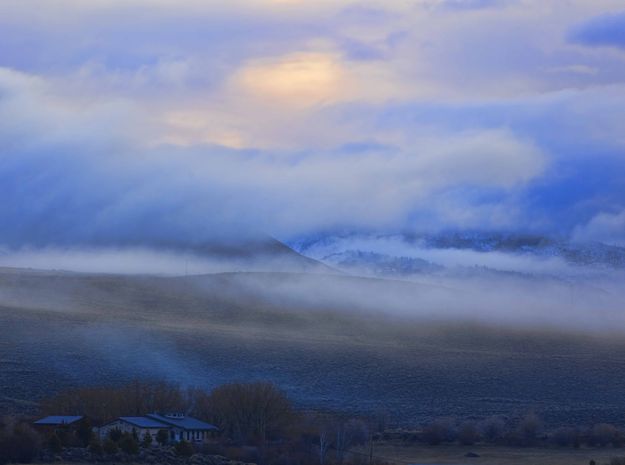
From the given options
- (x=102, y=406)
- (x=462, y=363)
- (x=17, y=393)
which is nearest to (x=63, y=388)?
(x=17, y=393)

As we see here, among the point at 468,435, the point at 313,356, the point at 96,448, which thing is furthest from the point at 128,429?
the point at 313,356

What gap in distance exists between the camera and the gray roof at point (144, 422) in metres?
85.2

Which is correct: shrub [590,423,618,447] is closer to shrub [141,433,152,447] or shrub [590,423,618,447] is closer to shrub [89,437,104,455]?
shrub [141,433,152,447]

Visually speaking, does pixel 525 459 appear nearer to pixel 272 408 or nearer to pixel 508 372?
pixel 272 408

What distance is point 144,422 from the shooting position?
286 ft

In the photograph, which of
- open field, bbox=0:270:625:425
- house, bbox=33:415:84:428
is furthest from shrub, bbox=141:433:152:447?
open field, bbox=0:270:625:425

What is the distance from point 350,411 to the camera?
387 feet

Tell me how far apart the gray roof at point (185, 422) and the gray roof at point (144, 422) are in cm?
47

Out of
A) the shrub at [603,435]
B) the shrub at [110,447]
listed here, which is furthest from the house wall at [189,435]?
the shrub at [603,435]

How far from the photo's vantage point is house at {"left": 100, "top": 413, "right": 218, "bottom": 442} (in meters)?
84.8

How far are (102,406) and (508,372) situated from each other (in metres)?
59.0

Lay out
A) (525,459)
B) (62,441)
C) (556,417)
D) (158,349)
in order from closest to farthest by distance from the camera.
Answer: (62,441), (525,459), (556,417), (158,349)

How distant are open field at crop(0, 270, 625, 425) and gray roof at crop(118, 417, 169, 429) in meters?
18.4

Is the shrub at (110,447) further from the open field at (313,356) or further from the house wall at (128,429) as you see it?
the open field at (313,356)
